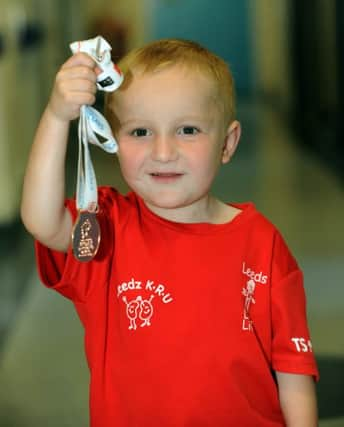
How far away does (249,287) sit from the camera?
1.49m

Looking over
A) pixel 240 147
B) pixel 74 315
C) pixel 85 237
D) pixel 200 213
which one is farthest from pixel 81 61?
pixel 240 147

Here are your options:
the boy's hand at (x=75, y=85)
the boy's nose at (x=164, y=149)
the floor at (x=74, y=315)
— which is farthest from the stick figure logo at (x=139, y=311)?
the floor at (x=74, y=315)

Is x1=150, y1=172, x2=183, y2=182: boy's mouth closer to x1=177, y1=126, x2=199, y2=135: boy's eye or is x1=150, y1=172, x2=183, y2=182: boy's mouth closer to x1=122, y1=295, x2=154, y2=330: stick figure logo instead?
x1=177, y1=126, x2=199, y2=135: boy's eye

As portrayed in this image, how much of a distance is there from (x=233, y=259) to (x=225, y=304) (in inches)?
3.1

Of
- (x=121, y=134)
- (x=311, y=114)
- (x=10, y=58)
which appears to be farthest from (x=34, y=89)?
(x=121, y=134)

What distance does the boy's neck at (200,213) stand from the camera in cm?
155

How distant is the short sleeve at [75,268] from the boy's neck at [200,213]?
0.34 ft

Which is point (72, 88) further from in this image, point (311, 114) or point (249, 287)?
point (311, 114)

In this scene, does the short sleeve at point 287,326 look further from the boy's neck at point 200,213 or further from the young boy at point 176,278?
the boy's neck at point 200,213

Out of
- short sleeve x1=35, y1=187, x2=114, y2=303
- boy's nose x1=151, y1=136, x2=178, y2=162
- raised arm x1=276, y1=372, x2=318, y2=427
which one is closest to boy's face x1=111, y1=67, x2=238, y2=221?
boy's nose x1=151, y1=136, x2=178, y2=162

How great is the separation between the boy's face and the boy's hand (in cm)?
14

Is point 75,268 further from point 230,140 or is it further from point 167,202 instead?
point 230,140

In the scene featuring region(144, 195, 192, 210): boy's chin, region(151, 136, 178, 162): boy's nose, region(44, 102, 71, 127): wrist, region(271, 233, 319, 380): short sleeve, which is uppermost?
region(44, 102, 71, 127): wrist

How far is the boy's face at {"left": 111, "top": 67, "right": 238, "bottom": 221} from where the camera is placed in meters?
1.42
